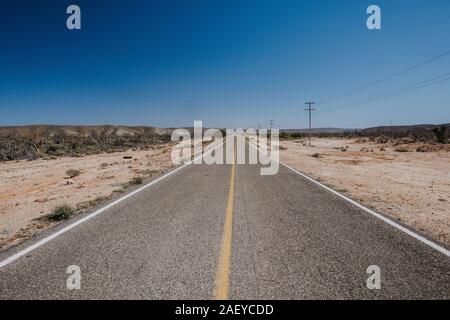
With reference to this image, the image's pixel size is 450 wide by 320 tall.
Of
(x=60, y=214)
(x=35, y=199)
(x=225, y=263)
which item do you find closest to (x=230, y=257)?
(x=225, y=263)

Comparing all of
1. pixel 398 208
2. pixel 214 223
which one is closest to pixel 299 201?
pixel 398 208

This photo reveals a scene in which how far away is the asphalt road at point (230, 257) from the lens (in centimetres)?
386

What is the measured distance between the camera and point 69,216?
7.52 m

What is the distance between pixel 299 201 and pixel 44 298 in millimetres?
6839

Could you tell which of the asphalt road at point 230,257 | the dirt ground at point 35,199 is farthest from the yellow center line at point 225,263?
the dirt ground at point 35,199

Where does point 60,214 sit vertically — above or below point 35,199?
above

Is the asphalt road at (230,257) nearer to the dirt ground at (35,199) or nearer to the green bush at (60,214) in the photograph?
the green bush at (60,214)

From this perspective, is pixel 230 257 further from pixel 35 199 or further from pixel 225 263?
pixel 35 199

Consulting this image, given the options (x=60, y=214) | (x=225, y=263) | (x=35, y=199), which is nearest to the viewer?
(x=225, y=263)

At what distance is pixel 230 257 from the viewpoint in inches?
190

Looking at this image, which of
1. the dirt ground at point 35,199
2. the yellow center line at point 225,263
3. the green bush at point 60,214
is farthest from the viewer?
the green bush at point 60,214

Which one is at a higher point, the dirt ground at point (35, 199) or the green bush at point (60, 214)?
the green bush at point (60, 214)

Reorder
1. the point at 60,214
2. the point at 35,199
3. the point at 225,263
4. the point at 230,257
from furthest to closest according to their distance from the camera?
the point at 35,199 < the point at 60,214 < the point at 230,257 < the point at 225,263

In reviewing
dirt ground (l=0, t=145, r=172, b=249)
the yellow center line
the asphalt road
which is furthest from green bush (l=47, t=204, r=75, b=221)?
the yellow center line
